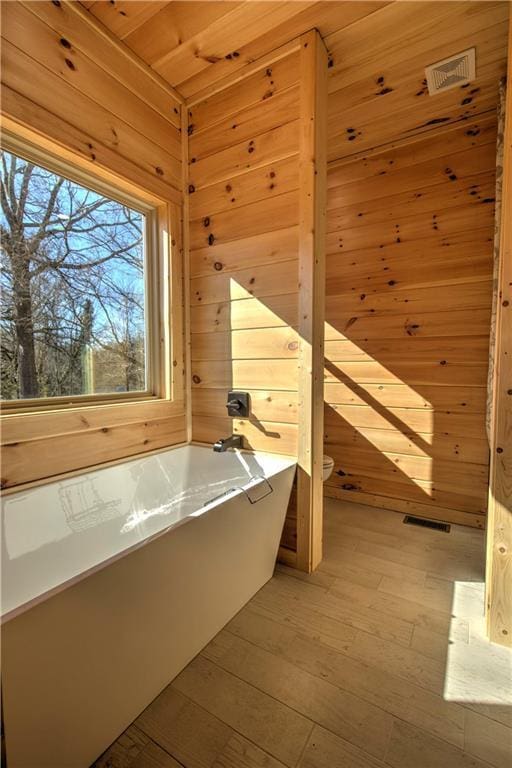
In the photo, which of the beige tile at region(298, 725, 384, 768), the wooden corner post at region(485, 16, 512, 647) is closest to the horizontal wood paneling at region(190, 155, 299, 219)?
the wooden corner post at region(485, 16, 512, 647)

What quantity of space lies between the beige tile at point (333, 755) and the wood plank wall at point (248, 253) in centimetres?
105

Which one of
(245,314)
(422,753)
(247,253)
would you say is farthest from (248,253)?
(422,753)

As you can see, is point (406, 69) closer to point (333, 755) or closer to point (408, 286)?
point (408, 286)

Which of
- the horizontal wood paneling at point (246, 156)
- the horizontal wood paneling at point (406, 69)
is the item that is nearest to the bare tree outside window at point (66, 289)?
the horizontal wood paneling at point (246, 156)

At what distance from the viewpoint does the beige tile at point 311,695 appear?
3.32 feet

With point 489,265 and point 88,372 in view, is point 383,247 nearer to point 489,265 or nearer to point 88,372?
point 489,265

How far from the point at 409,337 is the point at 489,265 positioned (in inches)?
25.7

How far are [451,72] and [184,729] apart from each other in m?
3.16

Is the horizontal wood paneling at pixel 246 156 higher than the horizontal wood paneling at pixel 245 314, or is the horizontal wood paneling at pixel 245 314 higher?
the horizontal wood paneling at pixel 246 156

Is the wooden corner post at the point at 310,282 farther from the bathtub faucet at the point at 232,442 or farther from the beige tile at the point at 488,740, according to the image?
the beige tile at the point at 488,740

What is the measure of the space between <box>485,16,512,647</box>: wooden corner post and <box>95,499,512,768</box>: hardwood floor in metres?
0.14

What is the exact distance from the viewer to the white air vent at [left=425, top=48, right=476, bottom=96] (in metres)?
1.76

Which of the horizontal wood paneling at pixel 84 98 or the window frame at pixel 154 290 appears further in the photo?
the window frame at pixel 154 290

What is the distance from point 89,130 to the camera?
1.61 meters
